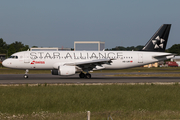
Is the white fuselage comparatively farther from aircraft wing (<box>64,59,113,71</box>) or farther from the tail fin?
the tail fin

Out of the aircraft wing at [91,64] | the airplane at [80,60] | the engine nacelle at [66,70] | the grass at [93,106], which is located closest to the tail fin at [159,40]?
the airplane at [80,60]

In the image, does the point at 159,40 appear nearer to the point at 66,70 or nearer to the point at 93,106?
the point at 66,70

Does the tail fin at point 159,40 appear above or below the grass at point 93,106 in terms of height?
above

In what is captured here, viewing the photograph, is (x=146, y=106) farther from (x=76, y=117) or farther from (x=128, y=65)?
(x=128, y=65)

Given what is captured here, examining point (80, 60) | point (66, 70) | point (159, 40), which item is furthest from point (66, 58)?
point (159, 40)

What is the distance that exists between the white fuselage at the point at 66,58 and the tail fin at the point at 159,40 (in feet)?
5.32

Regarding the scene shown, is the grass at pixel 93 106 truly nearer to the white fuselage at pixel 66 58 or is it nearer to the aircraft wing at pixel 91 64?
the aircraft wing at pixel 91 64

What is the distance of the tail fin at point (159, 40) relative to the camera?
39031mm

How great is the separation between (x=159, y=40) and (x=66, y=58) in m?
14.7

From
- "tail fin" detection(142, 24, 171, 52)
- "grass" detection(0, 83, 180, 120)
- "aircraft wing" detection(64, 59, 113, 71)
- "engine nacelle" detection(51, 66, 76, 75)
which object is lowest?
"grass" detection(0, 83, 180, 120)

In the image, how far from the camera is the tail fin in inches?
1537

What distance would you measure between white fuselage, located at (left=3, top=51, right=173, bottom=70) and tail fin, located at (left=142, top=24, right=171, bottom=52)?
1620mm

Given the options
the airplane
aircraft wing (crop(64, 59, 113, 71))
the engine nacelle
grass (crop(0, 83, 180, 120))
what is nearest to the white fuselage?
the airplane

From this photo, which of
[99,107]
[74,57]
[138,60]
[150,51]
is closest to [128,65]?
[138,60]
